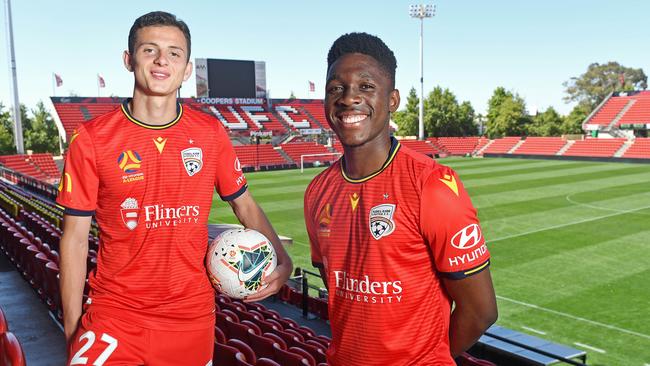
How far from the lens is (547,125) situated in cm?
6550

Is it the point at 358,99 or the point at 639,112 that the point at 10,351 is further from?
Result: the point at 639,112

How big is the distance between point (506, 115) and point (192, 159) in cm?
6604

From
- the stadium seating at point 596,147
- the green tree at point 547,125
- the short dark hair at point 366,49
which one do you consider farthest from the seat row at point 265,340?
the green tree at point 547,125

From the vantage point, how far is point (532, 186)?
2794 centimetres

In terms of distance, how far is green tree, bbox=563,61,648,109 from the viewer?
321ft

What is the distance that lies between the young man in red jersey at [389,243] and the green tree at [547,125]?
68.4m

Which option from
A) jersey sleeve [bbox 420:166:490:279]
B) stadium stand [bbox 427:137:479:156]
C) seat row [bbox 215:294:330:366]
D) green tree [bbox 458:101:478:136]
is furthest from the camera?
green tree [bbox 458:101:478:136]

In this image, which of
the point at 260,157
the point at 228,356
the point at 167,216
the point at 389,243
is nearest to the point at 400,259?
the point at 389,243

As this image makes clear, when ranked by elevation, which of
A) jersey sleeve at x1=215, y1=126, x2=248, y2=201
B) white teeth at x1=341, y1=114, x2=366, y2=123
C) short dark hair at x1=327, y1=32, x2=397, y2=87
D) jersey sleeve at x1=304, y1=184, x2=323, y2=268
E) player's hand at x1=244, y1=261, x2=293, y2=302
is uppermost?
short dark hair at x1=327, y1=32, x2=397, y2=87

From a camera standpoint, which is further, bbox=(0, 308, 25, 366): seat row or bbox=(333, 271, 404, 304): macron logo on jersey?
bbox=(0, 308, 25, 366): seat row

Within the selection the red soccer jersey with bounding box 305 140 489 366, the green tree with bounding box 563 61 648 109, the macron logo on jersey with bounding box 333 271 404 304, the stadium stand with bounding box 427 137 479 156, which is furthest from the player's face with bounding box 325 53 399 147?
the green tree with bounding box 563 61 648 109

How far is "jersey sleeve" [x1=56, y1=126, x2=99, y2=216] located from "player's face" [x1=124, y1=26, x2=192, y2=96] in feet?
1.27

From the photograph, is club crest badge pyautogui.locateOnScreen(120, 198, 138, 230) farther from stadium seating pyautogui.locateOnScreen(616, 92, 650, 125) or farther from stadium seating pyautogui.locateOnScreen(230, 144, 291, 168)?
stadium seating pyautogui.locateOnScreen(616, 92, 650, 125)

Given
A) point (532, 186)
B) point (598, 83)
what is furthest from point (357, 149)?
point (598, 83)
